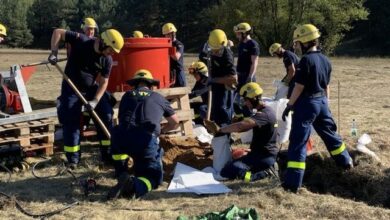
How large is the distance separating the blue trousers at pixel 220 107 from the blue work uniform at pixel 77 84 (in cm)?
176

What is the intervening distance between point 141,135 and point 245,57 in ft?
11.6

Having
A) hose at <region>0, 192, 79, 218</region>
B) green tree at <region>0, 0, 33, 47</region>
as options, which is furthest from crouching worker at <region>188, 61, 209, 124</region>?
green tree at <region>0, 0, 33, 47</region>

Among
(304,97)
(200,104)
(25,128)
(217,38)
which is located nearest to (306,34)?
(304,97)

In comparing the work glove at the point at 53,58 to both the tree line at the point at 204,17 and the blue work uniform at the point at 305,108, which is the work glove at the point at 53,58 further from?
the tree line at the point at 204,17

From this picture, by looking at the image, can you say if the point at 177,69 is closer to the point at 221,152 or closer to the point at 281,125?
the point at 281,125

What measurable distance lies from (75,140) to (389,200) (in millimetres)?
3877

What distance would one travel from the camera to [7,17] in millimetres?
70625

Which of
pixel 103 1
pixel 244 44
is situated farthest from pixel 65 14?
pixel 244 44

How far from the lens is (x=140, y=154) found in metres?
5.74

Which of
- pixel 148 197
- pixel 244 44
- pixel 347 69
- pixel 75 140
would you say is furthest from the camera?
pixel 347 69

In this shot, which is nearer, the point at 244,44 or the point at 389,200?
the point at 389,200

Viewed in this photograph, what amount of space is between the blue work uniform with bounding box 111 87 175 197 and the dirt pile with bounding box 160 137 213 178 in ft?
2.53

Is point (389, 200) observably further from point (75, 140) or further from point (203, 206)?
point (75, 140)

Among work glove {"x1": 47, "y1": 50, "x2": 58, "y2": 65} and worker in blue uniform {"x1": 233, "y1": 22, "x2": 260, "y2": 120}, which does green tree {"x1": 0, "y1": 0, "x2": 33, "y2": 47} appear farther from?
work glove {"x1": 47, "y1": 50, "x2": 58, "y2": 65}
